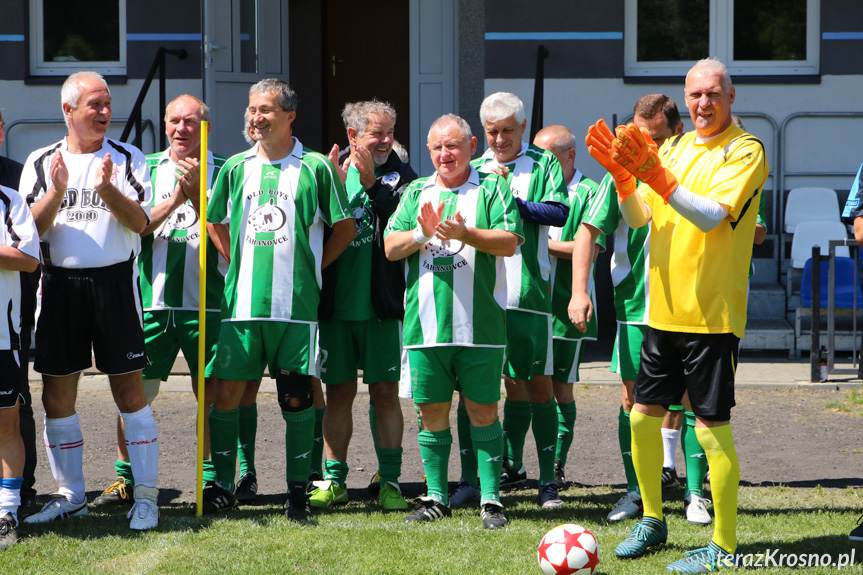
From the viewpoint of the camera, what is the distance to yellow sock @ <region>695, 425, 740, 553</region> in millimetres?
4188

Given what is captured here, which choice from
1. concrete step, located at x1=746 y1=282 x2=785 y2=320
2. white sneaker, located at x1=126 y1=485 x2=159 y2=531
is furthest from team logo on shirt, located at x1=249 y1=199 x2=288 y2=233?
concrete step, located at x1=746 y1=282 x2=785 y2=320

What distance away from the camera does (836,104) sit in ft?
33.3

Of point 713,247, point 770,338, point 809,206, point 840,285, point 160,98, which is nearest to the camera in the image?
point 713,247

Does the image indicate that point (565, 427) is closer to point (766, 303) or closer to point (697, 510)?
point (697, 510)

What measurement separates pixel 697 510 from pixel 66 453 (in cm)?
314

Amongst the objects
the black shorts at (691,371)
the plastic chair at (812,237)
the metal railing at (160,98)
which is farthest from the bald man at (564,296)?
the metal railing at (160,98)

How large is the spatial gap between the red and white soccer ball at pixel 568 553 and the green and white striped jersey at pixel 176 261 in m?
2.36

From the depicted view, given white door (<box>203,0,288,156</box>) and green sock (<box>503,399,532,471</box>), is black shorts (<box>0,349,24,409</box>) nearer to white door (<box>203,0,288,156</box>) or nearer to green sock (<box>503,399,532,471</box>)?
green sock (<box>503,399,532,471</box>)

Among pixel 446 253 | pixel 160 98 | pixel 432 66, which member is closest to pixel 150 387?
pixel 446 253

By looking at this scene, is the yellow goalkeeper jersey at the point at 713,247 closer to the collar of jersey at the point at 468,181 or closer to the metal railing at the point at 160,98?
the collar of jersey at the point at 468,181

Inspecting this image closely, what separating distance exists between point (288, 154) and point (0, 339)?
1.62 metres

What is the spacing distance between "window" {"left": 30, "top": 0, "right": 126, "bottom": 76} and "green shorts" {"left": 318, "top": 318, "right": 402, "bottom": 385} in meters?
6.88

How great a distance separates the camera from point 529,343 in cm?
529

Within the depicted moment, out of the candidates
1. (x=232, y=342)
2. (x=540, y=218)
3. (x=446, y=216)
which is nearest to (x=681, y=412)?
(x=540, y=218)
